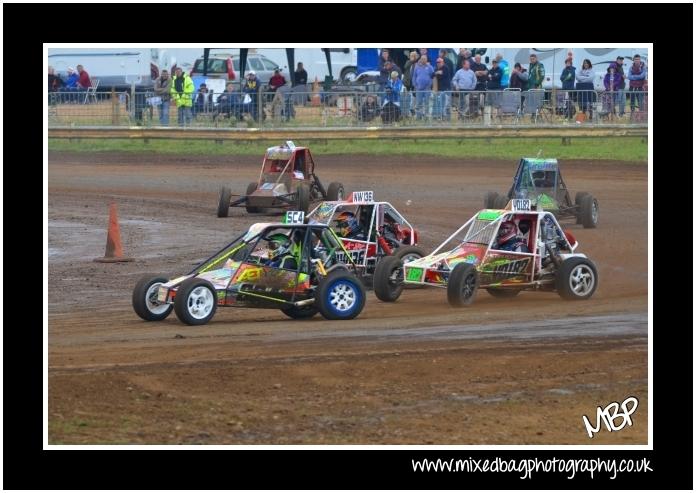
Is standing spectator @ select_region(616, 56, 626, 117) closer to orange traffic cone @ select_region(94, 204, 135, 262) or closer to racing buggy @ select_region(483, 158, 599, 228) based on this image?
racing buggy @ select_region(483, 158, 599, 228)

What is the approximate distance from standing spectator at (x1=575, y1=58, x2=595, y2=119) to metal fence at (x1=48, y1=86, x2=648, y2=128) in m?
0.03

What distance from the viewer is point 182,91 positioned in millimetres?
29453

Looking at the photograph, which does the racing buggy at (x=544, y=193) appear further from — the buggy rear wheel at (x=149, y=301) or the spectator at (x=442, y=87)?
the buggy rear wheel at (x=149, y=301)

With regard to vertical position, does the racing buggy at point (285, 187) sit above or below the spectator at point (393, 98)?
below

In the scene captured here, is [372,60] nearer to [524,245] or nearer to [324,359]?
[524,245]

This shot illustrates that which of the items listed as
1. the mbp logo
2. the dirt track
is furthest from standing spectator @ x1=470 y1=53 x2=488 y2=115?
the mbp logo

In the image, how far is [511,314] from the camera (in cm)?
1421

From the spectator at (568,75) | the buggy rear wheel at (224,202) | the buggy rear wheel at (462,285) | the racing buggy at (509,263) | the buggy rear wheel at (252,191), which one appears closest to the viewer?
the buggy rear wheel at (462,285)

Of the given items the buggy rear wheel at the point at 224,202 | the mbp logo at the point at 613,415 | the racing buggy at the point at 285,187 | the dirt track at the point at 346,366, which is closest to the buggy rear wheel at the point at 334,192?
the racing buggy at the point at 285,187

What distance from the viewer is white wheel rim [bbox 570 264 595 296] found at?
594 inches

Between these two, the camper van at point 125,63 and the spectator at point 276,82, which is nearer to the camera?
the spectator at point 276,82

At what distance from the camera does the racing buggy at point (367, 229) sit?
53.1 ft

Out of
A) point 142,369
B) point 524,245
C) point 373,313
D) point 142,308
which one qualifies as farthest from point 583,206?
point 142,369

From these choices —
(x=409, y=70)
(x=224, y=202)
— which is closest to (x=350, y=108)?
(x=409, y=70)
